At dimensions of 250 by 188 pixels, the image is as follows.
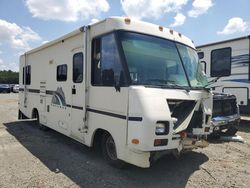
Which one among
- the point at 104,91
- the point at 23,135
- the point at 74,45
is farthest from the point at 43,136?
the point at 104,91

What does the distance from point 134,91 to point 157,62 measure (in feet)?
3.13

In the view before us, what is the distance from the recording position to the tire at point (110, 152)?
5250mm

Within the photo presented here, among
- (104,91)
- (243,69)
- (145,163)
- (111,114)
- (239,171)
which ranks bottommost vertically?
(239,171)

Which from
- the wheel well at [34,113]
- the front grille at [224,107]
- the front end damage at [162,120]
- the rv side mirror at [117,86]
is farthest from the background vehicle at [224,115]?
the wheel well at [34,113]

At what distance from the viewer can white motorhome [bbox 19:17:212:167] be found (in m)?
4.41

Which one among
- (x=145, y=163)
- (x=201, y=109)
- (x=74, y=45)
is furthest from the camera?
(x=74, y=45)

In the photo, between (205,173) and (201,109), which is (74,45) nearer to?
(201,109)

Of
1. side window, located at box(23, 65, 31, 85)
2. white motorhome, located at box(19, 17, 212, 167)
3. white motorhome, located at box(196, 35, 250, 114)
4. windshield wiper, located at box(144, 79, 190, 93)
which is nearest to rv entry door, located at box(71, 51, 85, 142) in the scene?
white motorhome, located at box(19, 17, 212, 167)

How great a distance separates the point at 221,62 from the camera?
11.1 metres

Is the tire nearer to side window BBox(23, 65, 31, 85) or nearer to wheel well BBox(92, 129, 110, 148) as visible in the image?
wheel well BBox(92, 129, 110, 148)

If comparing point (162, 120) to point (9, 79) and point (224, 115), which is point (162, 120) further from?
point (9, 79)

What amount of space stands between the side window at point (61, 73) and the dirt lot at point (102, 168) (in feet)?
5.67

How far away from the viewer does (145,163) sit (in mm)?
4504

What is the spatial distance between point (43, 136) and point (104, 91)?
13.0 ft
